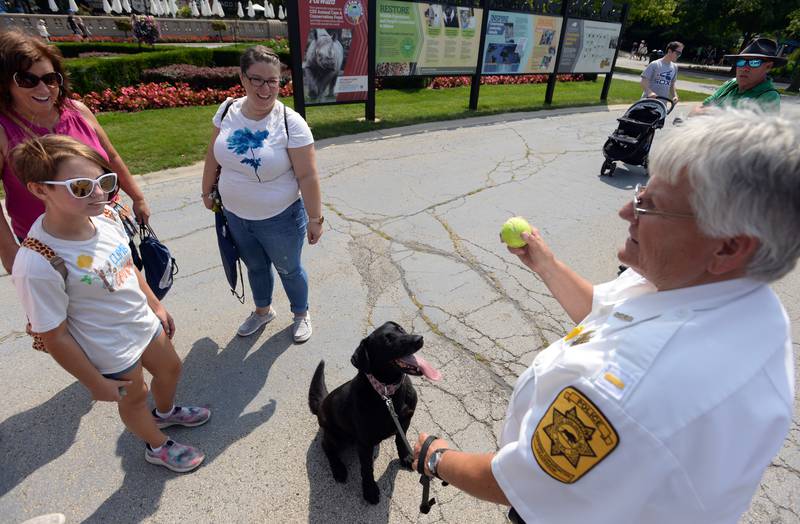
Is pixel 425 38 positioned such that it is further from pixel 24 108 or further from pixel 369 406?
pixel 369 406

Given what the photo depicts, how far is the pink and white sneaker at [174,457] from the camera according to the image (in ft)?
7.82

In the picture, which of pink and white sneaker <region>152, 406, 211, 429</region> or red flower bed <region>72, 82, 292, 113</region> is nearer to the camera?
pink and white sneaker <region>152, 406, 211, 429</region>

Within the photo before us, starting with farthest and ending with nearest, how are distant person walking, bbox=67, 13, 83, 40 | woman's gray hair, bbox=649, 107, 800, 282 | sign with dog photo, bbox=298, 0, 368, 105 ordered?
distant person walking, bbox=67, 13, 83, 40
sign with dog photo, bbox=298, 0, 368, 105
woman's gray hair, bbox=649, 107, 800, 282

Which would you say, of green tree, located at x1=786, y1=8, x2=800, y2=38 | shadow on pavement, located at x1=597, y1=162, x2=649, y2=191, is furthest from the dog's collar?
green tree, located at x1=786, y1=8, x2=800, y2=38

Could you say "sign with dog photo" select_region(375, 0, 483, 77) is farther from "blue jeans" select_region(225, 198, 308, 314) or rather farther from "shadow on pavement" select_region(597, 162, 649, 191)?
"blue jeans" select_region(225, 198, 308, 314)

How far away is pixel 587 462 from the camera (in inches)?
39.2

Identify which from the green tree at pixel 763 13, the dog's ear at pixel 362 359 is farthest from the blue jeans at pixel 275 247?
the green tree at pixel 763 13

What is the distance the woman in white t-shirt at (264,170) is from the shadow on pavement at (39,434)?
4.64 feet

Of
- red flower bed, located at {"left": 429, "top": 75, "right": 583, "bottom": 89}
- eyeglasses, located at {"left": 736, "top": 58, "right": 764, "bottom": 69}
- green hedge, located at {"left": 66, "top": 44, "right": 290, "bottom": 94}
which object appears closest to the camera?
eyeglasses, located at {"left": 736, "top": 58, "right": 764, "bottom": 69}

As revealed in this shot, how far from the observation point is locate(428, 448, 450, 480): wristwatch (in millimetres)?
1521

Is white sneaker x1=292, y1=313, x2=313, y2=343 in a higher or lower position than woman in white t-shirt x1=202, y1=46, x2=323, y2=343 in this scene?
lower

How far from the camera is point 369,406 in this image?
7.22 feet

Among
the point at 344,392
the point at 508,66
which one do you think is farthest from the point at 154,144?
the point at 508,66

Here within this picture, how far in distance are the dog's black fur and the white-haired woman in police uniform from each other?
100 cm
